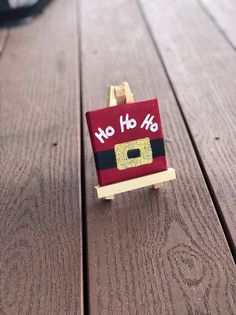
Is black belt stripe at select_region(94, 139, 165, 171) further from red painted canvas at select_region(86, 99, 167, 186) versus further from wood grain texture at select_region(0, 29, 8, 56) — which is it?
wood grain texture at select_region(0, 29, 8, 56)

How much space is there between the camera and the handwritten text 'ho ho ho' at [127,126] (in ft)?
2.36

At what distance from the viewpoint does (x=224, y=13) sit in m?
1.54

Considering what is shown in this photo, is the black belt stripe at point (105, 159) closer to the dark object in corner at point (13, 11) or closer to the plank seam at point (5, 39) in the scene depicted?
the plank seam at point (5, 39)

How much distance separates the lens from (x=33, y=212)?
0.77 m

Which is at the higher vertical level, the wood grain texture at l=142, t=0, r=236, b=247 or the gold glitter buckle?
the gold glitter buckle

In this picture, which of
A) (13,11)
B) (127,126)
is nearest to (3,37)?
(13,11)

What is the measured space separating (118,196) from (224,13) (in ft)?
3.12

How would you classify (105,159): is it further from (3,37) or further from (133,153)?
(3,37)

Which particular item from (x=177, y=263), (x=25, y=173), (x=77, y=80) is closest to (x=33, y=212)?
(x=25, y=173)

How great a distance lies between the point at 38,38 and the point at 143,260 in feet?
3.32

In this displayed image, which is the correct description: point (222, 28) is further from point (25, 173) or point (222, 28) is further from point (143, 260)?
point (143, 260)

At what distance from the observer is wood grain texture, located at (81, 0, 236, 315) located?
60 cm

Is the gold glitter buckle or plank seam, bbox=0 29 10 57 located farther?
plank seam, bbox=0 29 10 57

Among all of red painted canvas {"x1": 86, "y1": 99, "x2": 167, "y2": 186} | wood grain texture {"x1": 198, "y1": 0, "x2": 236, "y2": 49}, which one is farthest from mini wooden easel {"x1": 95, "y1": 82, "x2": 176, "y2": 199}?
wood grain texture {"x1": 198, "y1": 0, "x2": 236, "y2": 49}
